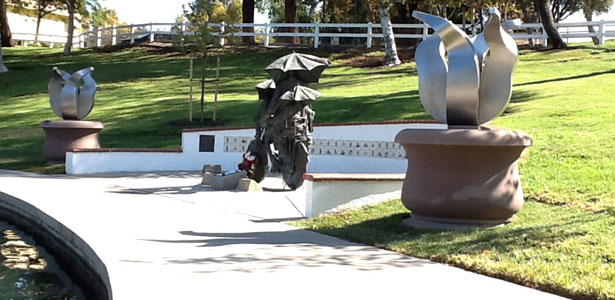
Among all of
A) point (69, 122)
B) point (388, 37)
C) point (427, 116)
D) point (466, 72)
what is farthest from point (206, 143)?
point (388, 37)

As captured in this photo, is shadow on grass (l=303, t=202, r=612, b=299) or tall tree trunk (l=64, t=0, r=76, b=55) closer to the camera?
shadow on grass (l=303, t=202, r=612, b=299)

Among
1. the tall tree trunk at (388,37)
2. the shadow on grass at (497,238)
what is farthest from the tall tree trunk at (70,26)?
the shadow on grass at (497,238)

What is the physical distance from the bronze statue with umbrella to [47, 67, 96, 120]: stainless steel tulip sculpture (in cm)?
652

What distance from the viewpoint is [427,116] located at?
784 inches

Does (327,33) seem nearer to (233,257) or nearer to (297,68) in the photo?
(297,68)

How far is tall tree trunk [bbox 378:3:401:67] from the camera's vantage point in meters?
33.6

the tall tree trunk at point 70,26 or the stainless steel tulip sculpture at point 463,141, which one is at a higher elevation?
the tall tree trunk at point 70,26

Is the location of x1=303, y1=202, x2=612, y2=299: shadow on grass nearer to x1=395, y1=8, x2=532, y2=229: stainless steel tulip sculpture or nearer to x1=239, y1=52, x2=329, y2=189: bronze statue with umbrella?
x1=395, y1=8, x2=532, y2=229: stainless steel tulip sculpture

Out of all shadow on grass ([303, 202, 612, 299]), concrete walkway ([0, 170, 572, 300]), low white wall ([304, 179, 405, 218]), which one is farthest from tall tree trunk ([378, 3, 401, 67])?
shadow on grass ([303, 202, 612, 299])

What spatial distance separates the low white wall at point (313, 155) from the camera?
1800 centimetres

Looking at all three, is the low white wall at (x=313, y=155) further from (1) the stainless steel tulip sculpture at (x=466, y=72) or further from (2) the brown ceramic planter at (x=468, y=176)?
(2) the brown ceramic planter at (x=468, y=176)

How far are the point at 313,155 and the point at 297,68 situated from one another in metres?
4.67

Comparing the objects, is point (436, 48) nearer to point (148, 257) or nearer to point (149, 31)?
point (148, 257)

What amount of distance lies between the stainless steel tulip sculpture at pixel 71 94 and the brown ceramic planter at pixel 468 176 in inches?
497
